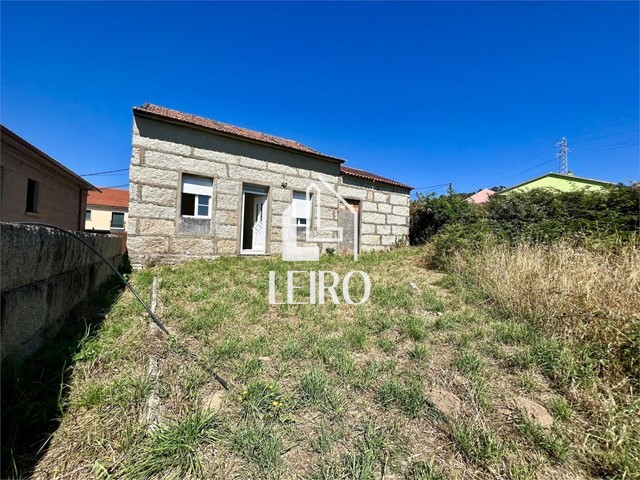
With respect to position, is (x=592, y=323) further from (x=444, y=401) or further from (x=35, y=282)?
(x=35, y=282)

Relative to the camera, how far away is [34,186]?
397 inches

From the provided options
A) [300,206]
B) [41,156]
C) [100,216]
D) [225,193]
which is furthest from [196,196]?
[100,216]

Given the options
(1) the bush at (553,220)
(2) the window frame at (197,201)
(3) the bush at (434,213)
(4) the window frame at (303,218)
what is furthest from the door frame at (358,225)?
(2) the window frame at (197,201)

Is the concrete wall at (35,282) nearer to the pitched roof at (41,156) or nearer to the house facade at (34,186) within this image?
the house facade at (34,186)

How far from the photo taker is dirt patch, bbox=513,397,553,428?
2025 mm

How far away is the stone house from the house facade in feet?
11.0

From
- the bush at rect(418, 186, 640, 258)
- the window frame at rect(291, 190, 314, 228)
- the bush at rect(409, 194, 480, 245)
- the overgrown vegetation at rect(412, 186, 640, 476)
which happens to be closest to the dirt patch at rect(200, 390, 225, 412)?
the overgrown vegetation at rect(412, 186, 640, 476)

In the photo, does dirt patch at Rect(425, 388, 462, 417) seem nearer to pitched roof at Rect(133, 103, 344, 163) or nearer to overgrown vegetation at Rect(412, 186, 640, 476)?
overgrown vegetation at Rect(412, 186, 640, 476)

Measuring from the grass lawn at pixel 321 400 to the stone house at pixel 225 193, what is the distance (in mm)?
4598

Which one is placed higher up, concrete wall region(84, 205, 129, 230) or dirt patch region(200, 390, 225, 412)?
concrete wall region(84, 205, 129, 230)

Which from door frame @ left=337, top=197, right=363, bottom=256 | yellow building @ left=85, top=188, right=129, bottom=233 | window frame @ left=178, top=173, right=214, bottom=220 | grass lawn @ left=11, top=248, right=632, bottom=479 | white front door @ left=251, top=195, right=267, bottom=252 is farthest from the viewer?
yellow building @ left=85, top=188, right=129, bottom=233

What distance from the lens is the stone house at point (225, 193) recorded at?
750 cm

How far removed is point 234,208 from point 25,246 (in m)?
6.95

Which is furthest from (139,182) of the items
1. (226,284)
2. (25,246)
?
(25,246)
